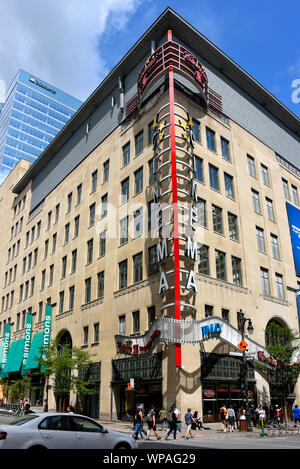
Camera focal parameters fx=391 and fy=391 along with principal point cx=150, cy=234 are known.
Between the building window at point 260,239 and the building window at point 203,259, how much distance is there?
9021mm

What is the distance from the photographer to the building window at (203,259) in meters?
32.5

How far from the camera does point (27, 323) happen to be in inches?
2082

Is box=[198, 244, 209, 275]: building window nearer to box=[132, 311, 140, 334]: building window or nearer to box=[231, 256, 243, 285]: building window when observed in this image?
box=[231, 256, 243, 285]: building window

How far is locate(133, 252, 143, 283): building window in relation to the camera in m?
34.4

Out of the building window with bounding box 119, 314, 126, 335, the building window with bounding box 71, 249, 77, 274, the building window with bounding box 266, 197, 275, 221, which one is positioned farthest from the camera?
the building window with bounding box 71, 249, 77, 274

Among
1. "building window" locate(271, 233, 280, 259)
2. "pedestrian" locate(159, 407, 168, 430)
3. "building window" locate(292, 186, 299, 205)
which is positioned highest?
"building window" locate(292, 186, 299, 205)

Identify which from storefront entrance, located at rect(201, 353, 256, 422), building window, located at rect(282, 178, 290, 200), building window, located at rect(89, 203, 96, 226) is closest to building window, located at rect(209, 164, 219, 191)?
building window, located at rect(282, 178, 290, 200)

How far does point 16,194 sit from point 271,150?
165ft

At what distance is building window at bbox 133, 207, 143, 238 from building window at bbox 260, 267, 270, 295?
13.2m

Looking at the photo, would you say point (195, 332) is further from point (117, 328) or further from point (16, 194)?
point (16, 194)

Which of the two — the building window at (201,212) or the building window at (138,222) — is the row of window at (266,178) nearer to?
the building window at (201,212)

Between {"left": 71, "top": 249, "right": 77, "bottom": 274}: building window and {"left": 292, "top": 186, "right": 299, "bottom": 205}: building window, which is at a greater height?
{"left": 292, "top": 186, "right": 299, "bottom": 205}: building window

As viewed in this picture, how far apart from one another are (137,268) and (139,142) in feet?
44.5

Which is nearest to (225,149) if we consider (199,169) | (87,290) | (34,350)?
(199,169)
